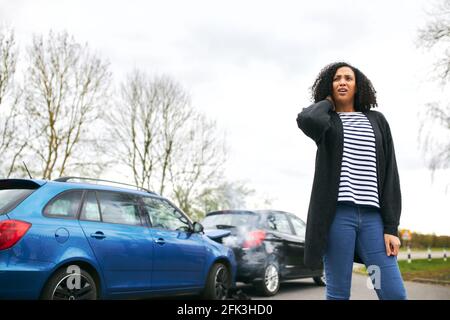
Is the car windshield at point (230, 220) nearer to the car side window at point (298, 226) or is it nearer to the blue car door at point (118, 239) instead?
the car side window at point (298, 226)

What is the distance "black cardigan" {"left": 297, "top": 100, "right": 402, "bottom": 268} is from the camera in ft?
8.68

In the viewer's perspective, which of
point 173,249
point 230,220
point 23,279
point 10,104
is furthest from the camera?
point 10,104

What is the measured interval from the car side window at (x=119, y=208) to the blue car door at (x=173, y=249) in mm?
252

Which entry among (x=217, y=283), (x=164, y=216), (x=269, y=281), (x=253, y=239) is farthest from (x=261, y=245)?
(x=164, y=216)

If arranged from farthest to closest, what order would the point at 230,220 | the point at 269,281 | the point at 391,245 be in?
the point at 230,220 → the point at 269,281 → the point at 391,245

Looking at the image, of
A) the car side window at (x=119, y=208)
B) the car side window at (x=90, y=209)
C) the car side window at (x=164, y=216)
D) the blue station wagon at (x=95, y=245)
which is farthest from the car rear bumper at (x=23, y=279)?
the car side window at (x=164, y=216)

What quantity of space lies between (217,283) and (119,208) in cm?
224

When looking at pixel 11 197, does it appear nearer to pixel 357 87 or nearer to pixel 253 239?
pixel 357 87

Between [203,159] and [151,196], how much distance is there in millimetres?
22989

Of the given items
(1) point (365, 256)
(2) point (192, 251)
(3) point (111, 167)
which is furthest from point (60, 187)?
(3) point (111, 167)

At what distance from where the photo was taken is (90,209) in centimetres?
554

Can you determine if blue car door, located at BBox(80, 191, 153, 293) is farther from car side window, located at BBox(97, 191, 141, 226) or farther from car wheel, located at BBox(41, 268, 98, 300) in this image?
car wheel, located at BBox(41, 268, 98, 300)

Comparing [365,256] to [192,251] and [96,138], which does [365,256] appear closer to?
[192,251]

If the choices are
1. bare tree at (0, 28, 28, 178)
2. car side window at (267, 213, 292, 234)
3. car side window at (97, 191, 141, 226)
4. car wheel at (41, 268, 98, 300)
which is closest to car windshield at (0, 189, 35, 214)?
car wheel at (41, 268, 98, 300)
